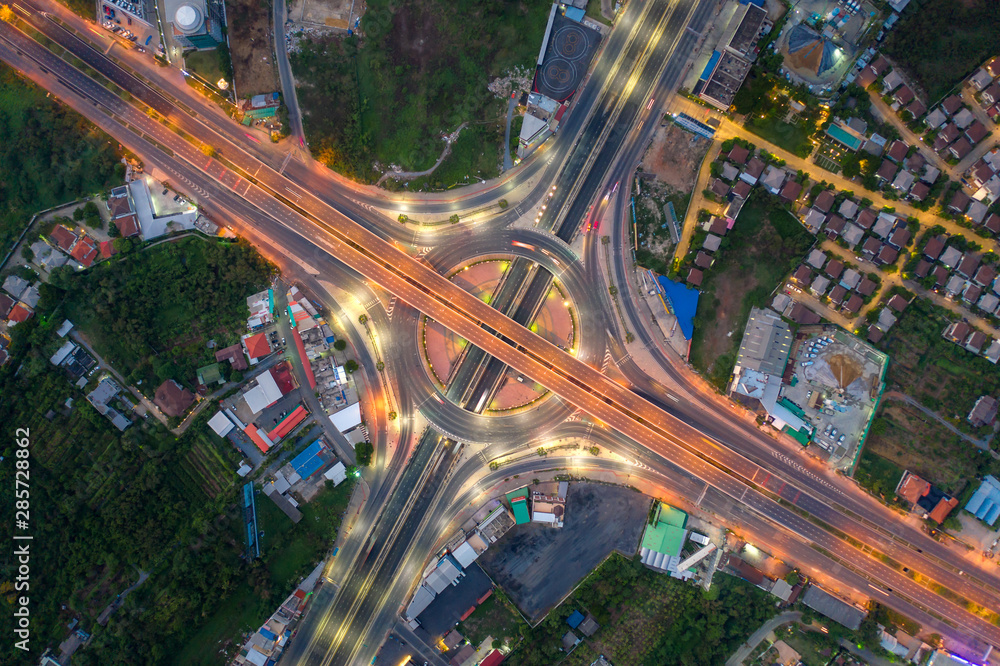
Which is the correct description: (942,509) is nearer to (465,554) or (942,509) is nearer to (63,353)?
(465,554)

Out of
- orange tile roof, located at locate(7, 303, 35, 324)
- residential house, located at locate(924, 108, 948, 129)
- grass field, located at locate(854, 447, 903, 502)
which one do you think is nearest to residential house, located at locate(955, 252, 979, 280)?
residential house, located at locate(924, 108, 948, 129)

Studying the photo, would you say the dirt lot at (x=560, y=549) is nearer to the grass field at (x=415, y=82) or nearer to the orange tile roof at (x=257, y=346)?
the orange tile roof at (x=257, y=346)

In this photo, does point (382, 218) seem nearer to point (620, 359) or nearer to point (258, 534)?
point (620, 359)

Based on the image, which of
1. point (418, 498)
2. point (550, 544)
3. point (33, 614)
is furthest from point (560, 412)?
point (33, 614)

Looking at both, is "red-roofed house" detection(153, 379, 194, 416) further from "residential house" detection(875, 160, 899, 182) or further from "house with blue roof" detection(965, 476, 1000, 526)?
"house with blue roof" detection(965, 476, 1000, 526)

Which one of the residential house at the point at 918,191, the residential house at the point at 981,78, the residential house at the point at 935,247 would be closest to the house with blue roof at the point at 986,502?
the residential house at the point at 935,247

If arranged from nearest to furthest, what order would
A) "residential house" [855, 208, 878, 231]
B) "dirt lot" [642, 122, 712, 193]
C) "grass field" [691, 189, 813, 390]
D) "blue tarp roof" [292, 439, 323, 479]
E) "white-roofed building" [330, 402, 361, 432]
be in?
"residential house" [855, 208, 878, 231], "grass field" [691, 189, 813, 390], "blue tarp roof" [292, 439, 323, 479], "dirt lot" [642, 122, 712, 193], "white-roofed building" [330, 402, 361, 432]

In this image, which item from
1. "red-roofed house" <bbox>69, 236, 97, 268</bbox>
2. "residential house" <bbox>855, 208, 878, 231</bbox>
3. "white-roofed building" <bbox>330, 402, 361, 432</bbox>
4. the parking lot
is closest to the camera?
"residential house" <bbox>855, 208, 878, 231</bbox>
